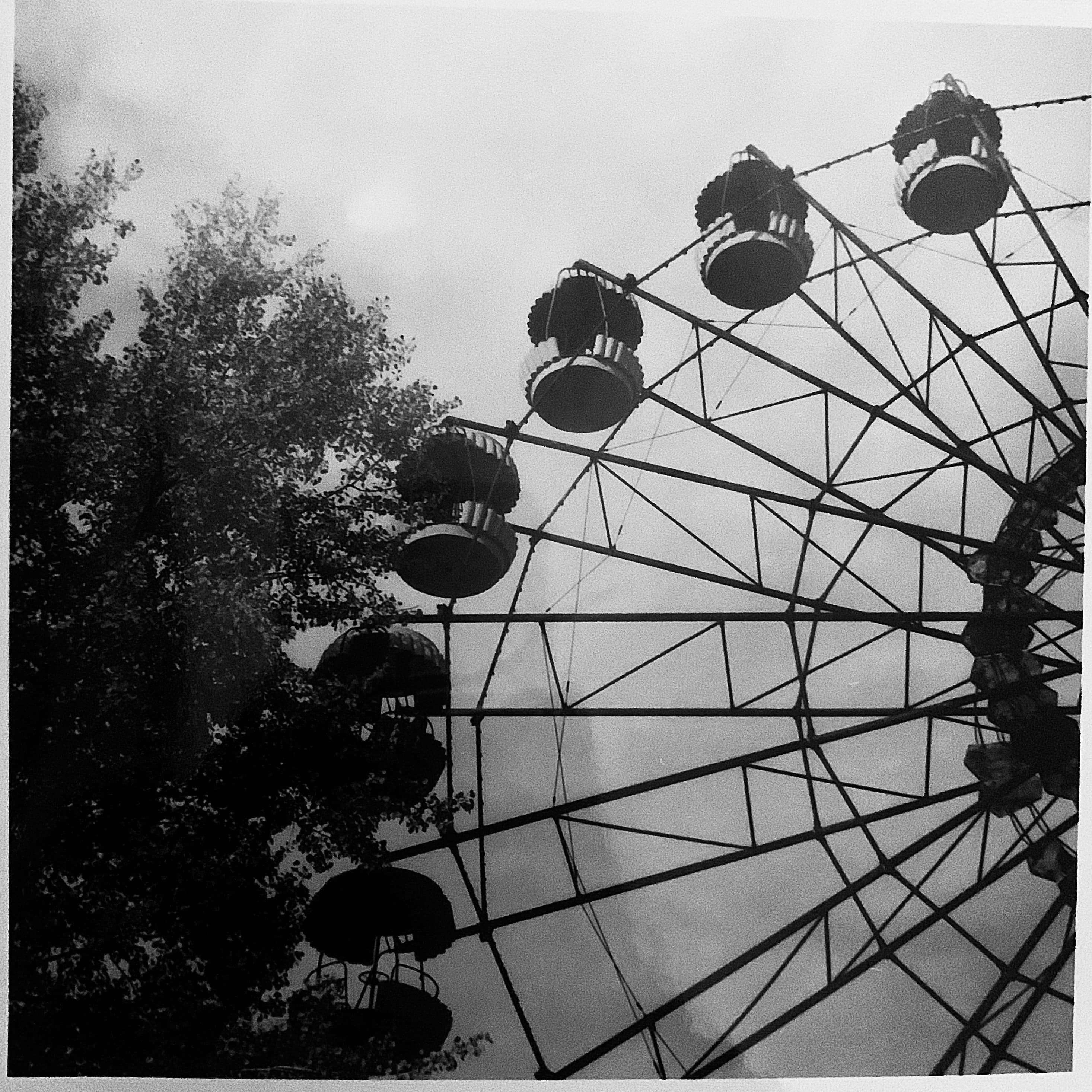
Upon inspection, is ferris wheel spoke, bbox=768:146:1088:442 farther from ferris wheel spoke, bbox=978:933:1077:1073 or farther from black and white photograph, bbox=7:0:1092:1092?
ferris wheel spoke, bbox=978:933:1077:1073

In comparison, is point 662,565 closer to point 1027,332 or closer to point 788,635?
point 788,635

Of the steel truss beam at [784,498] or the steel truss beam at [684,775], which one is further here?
the steel truss beam at [784,498]

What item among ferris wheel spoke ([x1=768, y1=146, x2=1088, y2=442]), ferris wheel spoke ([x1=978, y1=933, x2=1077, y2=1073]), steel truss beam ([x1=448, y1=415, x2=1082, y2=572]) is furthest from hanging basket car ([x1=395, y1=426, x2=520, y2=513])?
ferris wheel spoke ([x1=978, y1=933, x2=1077, y2=1073])

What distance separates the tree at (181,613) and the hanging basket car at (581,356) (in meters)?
0.43

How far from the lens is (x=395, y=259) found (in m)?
3.59

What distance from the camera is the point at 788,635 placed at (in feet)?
11.9

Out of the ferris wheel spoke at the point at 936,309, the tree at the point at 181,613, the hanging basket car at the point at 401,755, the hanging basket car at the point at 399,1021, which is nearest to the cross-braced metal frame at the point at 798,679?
the ferris wheel spoke at the point at 936,309

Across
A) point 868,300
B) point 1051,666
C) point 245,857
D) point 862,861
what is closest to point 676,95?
point 868,300

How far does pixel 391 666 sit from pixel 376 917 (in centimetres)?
90

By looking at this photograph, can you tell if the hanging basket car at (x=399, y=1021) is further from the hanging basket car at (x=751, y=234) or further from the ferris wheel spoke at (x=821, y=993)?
the hanging basket car at (x=751, y=234)

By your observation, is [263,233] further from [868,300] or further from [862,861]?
[862,861]

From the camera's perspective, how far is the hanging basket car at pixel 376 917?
347 cm

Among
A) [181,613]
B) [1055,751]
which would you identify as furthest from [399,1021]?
[1055,751]

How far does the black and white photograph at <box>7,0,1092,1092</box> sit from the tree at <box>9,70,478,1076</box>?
0.7 inches
